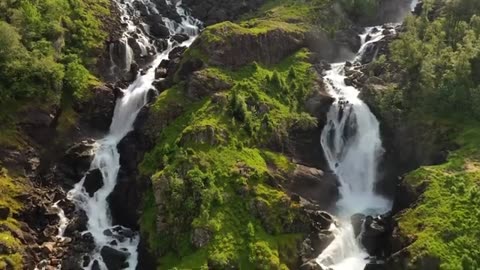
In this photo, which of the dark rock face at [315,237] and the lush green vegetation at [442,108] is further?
the dark rock face at [315,237]

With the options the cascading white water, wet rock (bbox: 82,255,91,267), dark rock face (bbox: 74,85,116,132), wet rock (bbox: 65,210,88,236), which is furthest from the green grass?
dark rock face (bbox: 74,85,116,132)

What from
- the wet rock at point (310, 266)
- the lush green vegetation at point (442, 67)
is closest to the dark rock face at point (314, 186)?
the wet rock at point (310, 266)

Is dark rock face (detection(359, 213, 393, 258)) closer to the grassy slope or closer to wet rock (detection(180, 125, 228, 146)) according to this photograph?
wet rock (detection(180, 125, 228, 146))

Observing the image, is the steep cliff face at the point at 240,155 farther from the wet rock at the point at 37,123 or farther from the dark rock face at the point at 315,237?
the wet rock at the point at 37,123

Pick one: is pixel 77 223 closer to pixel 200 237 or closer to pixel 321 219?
pixel 200 237

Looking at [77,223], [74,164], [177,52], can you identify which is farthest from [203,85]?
[77,223]

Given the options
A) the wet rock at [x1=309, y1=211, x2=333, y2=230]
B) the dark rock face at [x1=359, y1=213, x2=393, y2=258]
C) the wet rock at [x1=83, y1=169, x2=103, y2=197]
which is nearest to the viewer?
the dark rock face at [x1=359, y1=213, x2=393, y2=258]

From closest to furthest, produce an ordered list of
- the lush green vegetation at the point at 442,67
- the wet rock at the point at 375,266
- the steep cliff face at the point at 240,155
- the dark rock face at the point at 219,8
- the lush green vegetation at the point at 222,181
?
1. the lush green vegetation at the point at 222,181
2. the steep cliff face at the point at 240,155
3. the wet rock at the point at 375,266
4. the lush green vegetation at the point at 442,67
5. the dark rock face at the point at 219,8

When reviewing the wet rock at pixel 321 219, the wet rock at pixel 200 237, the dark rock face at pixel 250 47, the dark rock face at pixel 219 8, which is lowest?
the wet rock at pixel 200 237
